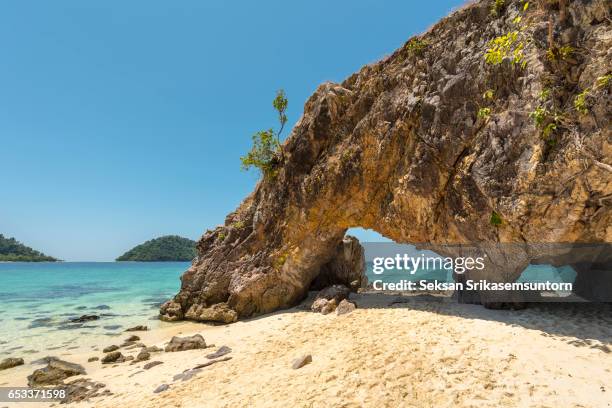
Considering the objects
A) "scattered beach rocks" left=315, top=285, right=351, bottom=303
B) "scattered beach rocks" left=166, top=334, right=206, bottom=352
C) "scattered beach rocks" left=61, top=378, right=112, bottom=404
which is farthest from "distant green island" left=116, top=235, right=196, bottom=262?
"scattered beach rocks" left=61, top=378, right=112, bottom=404

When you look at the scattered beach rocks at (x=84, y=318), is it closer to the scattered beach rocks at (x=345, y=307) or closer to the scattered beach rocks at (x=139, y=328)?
the scattered beach rocks at (x=139, y=328)

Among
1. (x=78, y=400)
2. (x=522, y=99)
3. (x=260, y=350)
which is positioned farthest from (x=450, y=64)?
(x=78, y=400)

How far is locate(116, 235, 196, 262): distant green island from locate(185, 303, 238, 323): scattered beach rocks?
135255mm

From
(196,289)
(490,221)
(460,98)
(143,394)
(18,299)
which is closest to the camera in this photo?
(143,394)

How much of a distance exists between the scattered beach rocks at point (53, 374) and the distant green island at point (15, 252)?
166m

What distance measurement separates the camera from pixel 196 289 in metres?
19.8

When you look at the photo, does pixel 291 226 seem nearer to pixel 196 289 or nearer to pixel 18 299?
pixel 196 289

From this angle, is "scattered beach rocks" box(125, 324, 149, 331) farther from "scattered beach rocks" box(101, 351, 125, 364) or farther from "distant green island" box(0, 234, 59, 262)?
"distant green island" box(0, 234, 59, 262)

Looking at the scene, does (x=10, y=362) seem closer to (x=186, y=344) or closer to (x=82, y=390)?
(x=82, y=390)

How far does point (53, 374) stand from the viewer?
1066 centimetres

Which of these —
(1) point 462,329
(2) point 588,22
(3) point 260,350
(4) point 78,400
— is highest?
(2) point 588,22

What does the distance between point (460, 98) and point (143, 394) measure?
1648 cm

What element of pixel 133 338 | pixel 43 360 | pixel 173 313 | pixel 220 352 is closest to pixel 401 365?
pixel 220 352

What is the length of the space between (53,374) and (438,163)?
1802cm
